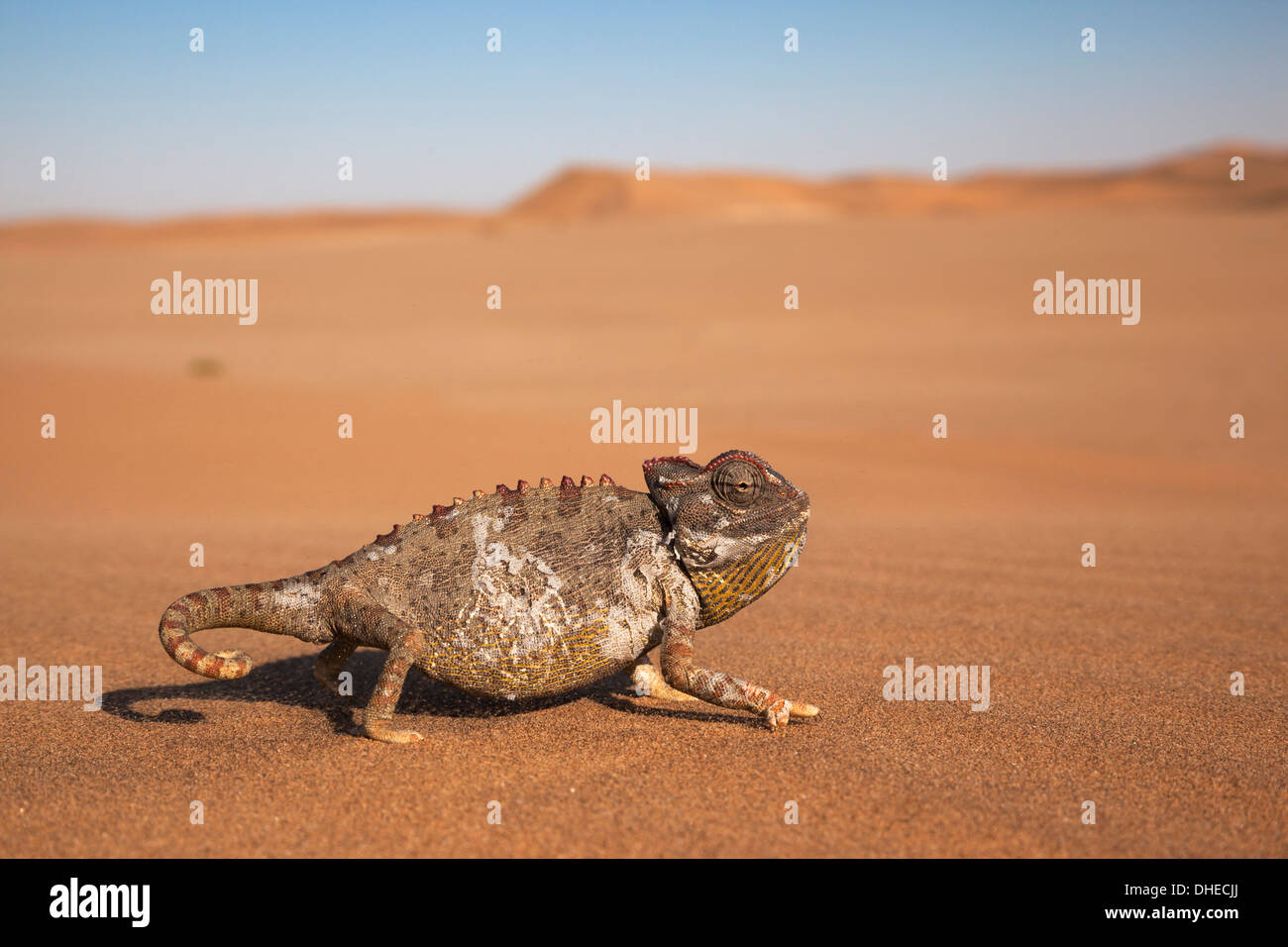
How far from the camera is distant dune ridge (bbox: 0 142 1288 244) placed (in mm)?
99438

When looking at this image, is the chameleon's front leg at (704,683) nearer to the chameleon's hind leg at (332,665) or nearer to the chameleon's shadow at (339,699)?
the chameleon's shadow at (339,699)

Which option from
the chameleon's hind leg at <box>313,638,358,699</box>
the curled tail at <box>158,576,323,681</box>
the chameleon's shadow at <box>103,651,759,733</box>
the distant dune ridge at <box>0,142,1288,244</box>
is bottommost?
the chameleon's shadow at <box>103,651,759,733</box>

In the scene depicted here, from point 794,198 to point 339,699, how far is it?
132 metres

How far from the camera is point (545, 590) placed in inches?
199

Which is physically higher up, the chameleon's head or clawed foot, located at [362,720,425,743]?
the chameleon's head

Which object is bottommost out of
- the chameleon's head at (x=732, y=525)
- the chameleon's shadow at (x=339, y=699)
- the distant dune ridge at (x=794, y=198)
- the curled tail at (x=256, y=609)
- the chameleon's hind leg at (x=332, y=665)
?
the chameleon's shadow at (x=339, y=699)

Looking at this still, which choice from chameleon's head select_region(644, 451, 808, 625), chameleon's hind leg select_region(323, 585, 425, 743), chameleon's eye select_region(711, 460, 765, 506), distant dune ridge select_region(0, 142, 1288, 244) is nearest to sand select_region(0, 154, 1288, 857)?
chameleon's hind leg select_region(323, 585, 425, 743)

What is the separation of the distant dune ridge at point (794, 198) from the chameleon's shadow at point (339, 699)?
8551 cm

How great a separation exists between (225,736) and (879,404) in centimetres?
1805

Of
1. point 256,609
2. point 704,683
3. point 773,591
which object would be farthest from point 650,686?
point 773,591

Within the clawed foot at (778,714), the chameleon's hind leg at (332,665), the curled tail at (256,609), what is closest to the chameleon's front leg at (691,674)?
the clawed foot at (778,714)

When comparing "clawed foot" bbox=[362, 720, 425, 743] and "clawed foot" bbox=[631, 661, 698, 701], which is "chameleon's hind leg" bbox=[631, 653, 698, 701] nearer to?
"clawed foot" bbox=[631, 661, 698, 701]

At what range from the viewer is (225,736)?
209 inches

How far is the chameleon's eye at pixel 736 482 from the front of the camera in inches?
204
